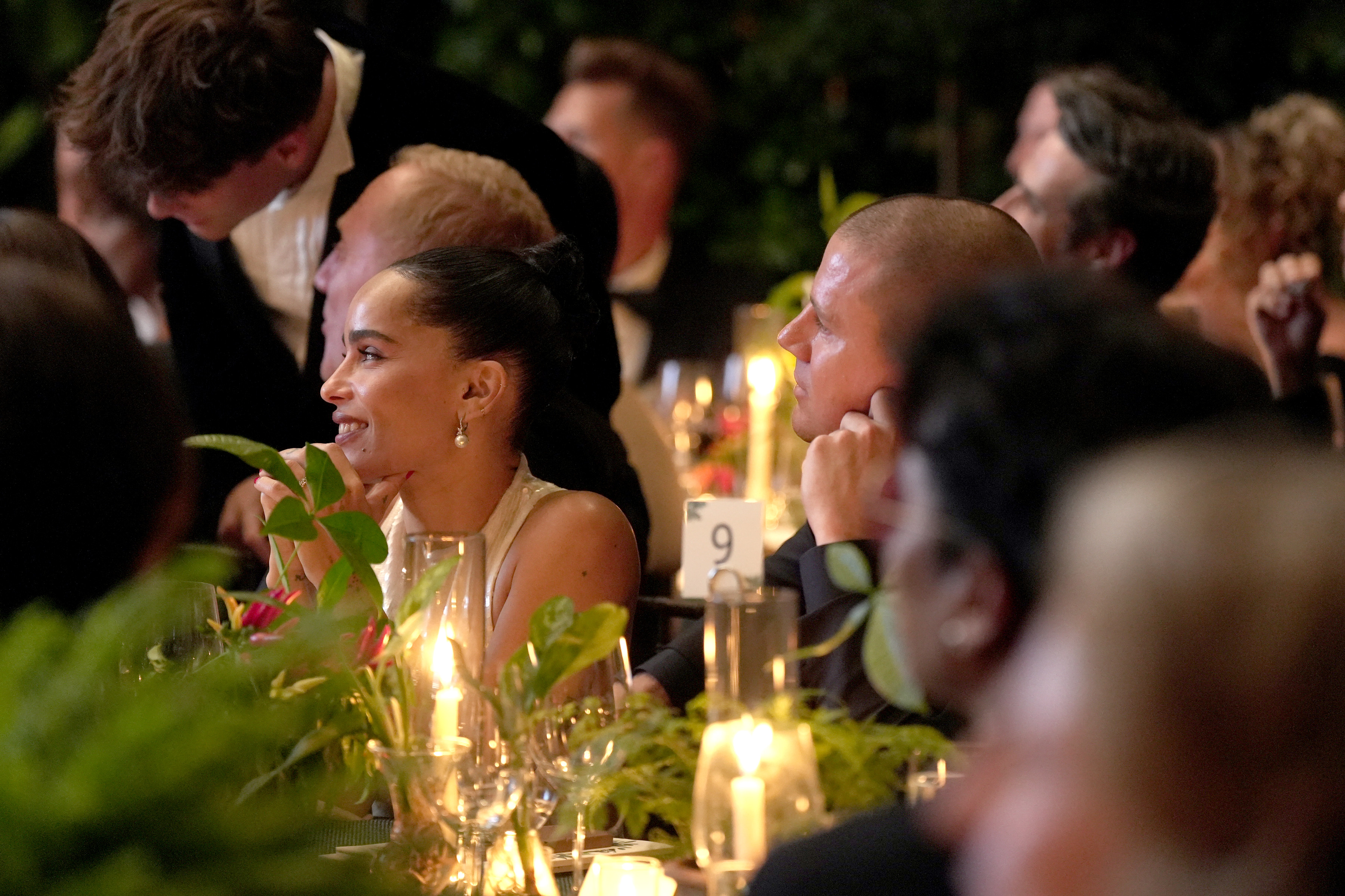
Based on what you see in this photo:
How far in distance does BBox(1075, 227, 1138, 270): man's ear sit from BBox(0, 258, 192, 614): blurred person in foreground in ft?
7.90

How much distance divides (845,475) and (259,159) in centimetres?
135

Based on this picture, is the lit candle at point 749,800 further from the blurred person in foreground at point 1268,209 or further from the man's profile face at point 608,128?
the man's profile face at point 608,128

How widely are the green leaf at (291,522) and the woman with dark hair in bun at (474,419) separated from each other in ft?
Result: 2.39

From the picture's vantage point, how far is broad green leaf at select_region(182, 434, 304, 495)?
60.8 inches

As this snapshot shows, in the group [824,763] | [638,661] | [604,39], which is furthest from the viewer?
[604,39]

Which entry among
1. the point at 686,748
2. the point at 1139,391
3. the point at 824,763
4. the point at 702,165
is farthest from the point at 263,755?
the point at 702,165

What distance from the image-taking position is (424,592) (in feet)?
4.57

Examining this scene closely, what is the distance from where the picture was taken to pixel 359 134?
2.95 metres

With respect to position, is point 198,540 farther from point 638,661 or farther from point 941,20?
point 941,20

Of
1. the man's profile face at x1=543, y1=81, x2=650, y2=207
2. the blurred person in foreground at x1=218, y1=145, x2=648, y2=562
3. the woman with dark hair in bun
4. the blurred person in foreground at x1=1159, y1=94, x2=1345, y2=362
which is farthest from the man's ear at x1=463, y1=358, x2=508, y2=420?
the man's profile face at x1=543, y1=81, x2=650, y2=207

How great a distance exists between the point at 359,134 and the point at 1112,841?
255 centimetres

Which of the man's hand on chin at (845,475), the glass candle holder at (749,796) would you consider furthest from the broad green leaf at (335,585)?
the man's hand on chin at (845,475)

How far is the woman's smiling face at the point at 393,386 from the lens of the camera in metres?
2.33

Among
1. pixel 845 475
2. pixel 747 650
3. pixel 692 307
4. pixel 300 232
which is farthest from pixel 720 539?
pixel 692 307
